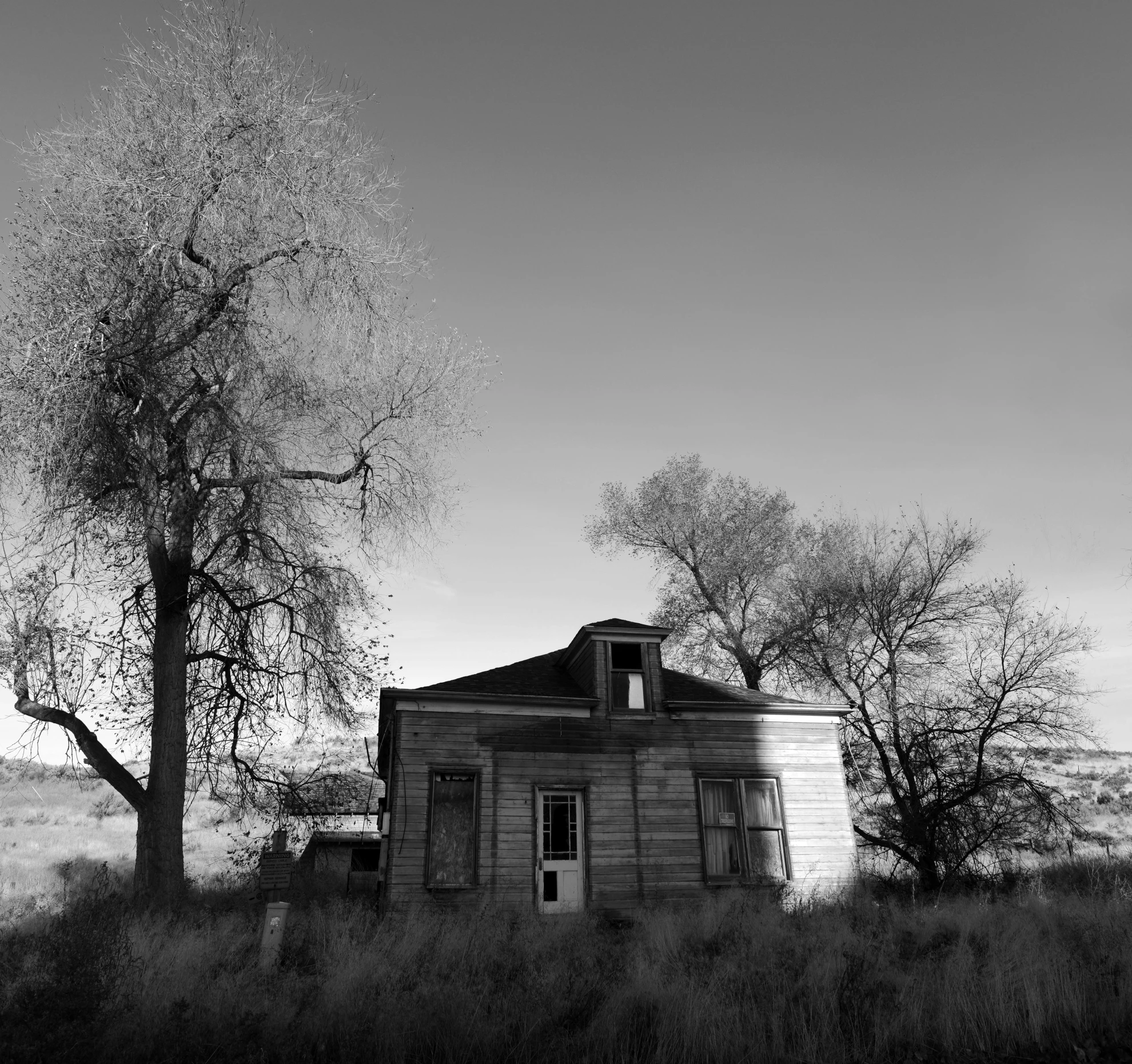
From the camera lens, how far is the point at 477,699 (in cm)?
1636

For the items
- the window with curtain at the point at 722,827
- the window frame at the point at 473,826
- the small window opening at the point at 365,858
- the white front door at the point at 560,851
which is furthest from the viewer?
the small window opening at the point at 365,858

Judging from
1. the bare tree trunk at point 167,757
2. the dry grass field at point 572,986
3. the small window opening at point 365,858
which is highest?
the bare tree trunk at point 167,757

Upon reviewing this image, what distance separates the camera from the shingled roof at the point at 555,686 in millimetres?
16984

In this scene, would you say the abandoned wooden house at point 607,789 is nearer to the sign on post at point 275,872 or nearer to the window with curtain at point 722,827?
the window with curtain at point 722,827

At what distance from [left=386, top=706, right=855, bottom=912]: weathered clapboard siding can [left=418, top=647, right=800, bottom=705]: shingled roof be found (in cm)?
47

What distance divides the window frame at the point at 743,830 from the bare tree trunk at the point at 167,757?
9.73 meters

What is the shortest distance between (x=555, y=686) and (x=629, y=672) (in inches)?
64.6

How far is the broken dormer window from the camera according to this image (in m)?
17.6

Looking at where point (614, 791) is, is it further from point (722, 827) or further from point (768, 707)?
point (768, 707)

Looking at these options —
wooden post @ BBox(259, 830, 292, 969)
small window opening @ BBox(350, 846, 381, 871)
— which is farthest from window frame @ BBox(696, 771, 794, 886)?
small window opening @ BBox(350, 846, 381, 871)

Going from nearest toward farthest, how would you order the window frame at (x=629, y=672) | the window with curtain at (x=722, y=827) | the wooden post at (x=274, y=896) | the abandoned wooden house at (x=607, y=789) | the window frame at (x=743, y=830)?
the wooden post at (x=274, y=896)
the abandoned wooden house at (x=607, y=789)
the window frame at (x=743, y=830)
the window with curtain at (x=722, y=827)
the window frame at (x=629, y=672)

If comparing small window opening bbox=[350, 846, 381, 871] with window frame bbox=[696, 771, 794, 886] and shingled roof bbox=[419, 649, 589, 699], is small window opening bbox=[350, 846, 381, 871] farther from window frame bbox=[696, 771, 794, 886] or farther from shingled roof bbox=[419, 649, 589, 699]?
window frame bbox=[696, 771, 794, 886]

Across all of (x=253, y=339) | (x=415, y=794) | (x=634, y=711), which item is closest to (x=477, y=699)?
(x=415, y=794)

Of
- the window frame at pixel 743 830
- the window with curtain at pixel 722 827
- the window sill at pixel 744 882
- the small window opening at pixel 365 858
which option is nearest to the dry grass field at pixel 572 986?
the window sill at pixel 744 882
